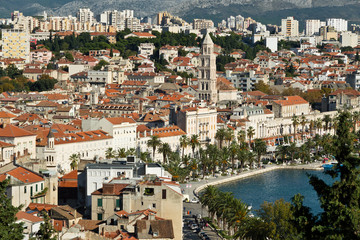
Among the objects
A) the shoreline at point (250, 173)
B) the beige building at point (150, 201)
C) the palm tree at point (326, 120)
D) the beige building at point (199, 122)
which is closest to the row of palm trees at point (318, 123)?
the palm tree at point (326, 120)

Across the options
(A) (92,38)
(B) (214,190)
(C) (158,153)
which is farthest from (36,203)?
(A) (92,38)

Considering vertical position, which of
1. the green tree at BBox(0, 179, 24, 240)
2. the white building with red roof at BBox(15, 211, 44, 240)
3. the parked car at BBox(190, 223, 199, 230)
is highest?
the green tree at BBox(0, 179, 24, 240)

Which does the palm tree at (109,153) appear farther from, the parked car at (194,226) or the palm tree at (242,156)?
the parked car at (194,226)

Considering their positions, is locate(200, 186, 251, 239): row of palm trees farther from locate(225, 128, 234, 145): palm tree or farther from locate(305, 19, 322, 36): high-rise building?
locate(305, 19, 322, 36): high-rise building

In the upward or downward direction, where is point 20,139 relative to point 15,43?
downward

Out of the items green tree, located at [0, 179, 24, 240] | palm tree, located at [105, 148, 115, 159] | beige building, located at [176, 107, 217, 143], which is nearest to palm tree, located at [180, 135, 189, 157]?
beige building, located at [176, 107, 217, 143]

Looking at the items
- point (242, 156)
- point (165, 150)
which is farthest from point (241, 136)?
point (165, 150)

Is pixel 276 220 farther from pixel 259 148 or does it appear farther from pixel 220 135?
pixel 220 135
